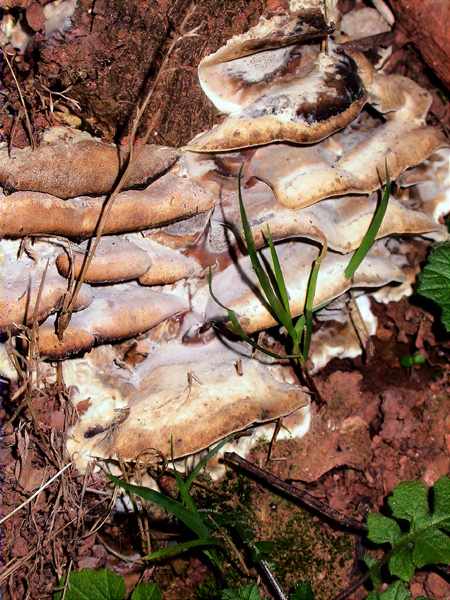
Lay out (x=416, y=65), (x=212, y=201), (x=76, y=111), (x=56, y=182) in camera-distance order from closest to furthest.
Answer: (x=56, y=182)
(x=76, y=111)
(x=212, y=201)
(x=416, y=65)

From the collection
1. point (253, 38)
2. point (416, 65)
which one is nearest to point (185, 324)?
point (253, 38)

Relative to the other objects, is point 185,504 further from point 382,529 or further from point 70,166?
point 70,166

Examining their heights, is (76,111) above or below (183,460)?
above

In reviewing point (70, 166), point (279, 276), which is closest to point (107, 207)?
point (70, 166)

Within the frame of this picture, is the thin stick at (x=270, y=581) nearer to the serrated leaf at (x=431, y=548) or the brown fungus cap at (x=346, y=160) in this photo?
the serrated leaf at (x=431, y=548)

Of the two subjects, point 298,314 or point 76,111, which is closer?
point 76,111

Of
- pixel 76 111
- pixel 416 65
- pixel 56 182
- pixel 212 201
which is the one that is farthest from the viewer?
pixel 416 65

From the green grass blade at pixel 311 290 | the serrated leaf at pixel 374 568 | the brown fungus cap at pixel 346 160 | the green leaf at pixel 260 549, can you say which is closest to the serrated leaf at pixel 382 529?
the serrated leaf at pixel 374 568

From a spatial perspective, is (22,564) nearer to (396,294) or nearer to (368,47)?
(396,294)
